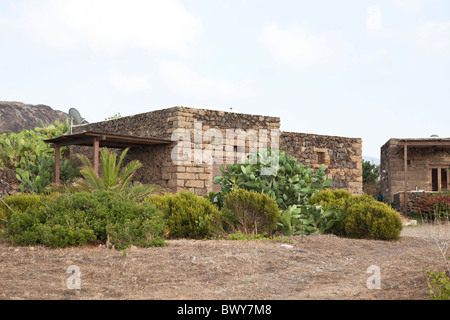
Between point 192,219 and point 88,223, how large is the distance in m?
2.24

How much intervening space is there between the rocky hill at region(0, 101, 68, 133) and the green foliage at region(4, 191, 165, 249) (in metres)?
41.8

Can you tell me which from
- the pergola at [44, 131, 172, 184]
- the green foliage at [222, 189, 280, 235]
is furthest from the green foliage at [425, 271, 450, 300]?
the pergola at [44, 131, 172, 184]

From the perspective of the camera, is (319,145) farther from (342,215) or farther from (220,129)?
(342,215)

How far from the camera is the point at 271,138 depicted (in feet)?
56.0

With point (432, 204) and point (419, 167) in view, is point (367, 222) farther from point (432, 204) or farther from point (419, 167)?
point (419, 167)

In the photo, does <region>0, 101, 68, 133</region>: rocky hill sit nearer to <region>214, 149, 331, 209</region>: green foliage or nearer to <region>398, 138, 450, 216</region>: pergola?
<region>398, 138, 450, 216</region>: pergola

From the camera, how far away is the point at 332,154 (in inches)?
758

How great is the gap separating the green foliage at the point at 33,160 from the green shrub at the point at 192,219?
28.0ft

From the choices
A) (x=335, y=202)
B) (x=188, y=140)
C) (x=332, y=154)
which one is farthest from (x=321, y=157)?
(x=335, y=202)

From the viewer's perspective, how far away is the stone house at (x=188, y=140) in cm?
1490

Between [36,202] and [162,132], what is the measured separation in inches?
253

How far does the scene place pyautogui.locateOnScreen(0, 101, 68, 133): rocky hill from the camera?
155 ft

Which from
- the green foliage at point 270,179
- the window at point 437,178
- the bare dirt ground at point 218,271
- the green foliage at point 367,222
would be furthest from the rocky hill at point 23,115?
the bare dirt ground at point 218,271
